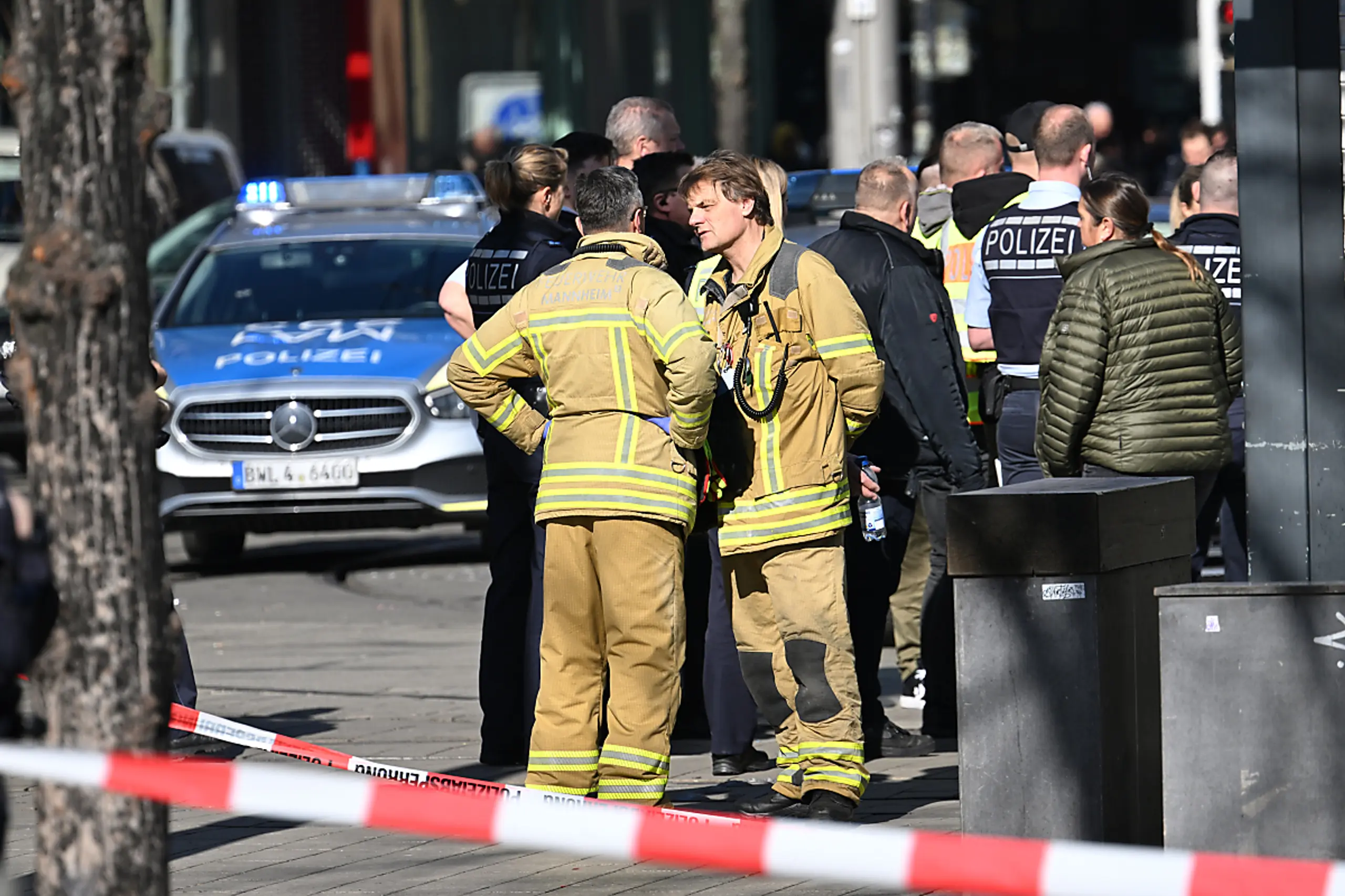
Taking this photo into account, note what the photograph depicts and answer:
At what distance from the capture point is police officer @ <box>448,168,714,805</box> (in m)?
6.43

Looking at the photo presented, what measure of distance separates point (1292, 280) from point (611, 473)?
1814 mm

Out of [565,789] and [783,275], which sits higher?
[783,275]

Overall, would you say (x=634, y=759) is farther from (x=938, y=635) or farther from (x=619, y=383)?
(x=938, y=635)

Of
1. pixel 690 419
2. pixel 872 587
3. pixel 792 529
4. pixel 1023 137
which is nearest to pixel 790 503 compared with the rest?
pixel 792 529

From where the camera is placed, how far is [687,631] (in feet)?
26.8

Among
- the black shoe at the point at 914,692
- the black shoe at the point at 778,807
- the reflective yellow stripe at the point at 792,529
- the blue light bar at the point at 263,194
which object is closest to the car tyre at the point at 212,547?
the blue light bar at the point at 263,194

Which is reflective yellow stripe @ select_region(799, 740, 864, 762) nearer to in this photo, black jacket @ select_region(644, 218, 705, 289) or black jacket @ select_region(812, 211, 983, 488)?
black jacket @ select_region(812, 211, 983, 488)

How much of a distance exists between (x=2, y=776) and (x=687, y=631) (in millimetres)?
4205

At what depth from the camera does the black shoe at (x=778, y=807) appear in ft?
21.8

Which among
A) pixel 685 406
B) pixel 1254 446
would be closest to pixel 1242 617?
pixel 1254 446

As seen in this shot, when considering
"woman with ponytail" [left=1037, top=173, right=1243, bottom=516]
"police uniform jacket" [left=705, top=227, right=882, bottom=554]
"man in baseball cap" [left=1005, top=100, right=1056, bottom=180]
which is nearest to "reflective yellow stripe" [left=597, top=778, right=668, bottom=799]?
"police uniform jacket" [left=705, top=227, right=882, bottom=554]

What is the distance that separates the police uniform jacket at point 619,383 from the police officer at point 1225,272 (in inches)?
100

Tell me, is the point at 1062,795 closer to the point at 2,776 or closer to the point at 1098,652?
the point at 1098,652

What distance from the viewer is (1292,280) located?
251 inches
